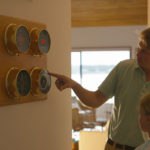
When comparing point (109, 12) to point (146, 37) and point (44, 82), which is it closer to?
point (146, 37)

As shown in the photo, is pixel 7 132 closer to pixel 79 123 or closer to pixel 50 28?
pixel 50 28

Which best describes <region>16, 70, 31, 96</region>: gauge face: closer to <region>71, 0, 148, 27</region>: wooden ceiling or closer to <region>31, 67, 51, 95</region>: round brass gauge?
<region>31, 67, 51, 95</region>: round brass gauge

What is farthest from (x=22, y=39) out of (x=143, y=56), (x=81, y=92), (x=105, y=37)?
(x=105, y=37)

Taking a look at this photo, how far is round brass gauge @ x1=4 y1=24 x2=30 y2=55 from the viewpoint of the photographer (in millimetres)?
1381

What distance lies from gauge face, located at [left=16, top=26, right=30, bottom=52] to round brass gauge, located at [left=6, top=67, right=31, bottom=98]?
0.08m

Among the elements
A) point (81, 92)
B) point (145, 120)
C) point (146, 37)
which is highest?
point (146, 37)

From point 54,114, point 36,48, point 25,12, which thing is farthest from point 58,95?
point 25,12

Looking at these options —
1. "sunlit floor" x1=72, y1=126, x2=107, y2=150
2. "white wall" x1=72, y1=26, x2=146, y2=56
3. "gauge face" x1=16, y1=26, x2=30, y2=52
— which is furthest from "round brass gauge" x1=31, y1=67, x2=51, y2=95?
"white wall" x1=72, y1=26, x2=146, y2=56

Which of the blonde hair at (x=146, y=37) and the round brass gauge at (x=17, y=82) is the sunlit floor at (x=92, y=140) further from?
the round brass gauge at (x=17, y=82)

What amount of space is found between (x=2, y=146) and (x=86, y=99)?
2.21 ft

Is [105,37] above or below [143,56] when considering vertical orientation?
above

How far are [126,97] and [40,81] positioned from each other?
544 millimetres

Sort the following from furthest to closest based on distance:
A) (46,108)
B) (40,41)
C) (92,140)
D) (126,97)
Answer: (92,140) → (126,97) → (46,108) → (40,41)

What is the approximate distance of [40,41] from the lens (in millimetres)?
1583
